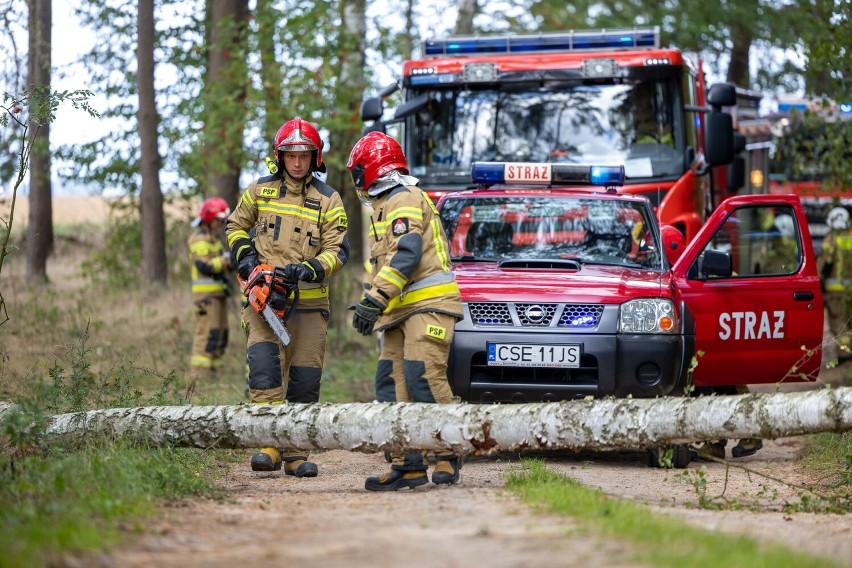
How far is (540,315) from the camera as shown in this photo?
758 cm

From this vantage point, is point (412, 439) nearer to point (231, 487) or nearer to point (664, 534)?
point (231, 487)

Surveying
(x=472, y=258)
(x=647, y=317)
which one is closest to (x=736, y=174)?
(x=472, y=258)

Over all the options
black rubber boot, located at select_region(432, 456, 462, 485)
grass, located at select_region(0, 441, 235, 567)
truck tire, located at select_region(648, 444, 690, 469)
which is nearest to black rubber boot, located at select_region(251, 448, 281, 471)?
grass, located at select_region(0, 441, 235, 567)

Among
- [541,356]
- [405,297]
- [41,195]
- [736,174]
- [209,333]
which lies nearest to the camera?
[405,297]

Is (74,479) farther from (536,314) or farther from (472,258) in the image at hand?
(472,258)

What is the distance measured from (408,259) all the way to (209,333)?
597 cm

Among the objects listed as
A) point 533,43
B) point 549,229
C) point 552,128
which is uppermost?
point 533,43

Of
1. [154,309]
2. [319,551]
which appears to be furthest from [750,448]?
[154,309]

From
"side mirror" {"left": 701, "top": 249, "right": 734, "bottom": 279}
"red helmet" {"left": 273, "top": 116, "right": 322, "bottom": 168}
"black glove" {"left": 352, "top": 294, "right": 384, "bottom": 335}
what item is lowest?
"black glove" {"left": 352, "top": 294, "right": 384, "bottom": 335}

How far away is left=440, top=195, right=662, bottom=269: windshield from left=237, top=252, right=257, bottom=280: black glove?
1.86 meters

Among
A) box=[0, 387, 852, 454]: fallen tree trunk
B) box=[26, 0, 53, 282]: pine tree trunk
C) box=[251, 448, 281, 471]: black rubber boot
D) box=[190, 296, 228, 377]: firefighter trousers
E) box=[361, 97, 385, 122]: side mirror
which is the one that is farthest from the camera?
box=[26, 0, 53, 282]: pine tree trunk

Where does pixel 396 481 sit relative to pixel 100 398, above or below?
below

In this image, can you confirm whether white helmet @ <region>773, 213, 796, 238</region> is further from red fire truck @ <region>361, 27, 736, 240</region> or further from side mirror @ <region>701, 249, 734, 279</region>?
side mirror @ <region>701, 249, 734, 279</region>

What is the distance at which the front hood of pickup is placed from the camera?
7594 mm
